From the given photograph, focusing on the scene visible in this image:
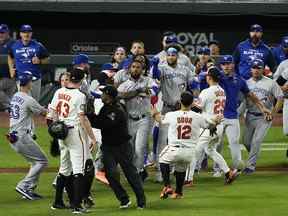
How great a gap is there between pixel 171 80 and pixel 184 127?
1.99 meters

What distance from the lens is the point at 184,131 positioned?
12.2 meters

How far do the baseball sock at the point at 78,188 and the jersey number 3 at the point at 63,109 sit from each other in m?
0.76

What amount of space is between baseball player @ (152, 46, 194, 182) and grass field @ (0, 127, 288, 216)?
0.79 metres

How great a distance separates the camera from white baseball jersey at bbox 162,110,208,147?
12234 millimetres

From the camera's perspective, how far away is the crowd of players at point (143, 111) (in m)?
11.3

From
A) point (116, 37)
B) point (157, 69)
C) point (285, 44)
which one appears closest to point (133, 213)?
point (157, 69)

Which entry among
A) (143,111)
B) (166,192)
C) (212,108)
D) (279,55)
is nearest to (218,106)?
(212,108)

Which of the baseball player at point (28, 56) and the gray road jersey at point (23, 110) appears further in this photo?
the baseball player at point (28, 56)

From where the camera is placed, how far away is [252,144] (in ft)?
49.1

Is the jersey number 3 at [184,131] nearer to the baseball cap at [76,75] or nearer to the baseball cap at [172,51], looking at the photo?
the baseball cap at [76,75]

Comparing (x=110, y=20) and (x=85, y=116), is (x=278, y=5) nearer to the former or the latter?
(x=110, y=20)

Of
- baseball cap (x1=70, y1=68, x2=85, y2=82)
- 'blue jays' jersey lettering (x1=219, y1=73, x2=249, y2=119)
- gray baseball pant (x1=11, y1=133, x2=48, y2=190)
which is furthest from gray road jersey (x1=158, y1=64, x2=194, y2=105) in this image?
baseball cap (x1=70, y1=68, x2=85, y2=82)

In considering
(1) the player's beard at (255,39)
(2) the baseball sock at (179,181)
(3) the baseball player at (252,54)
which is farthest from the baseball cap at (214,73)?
(1) the player's beard at (255,39)

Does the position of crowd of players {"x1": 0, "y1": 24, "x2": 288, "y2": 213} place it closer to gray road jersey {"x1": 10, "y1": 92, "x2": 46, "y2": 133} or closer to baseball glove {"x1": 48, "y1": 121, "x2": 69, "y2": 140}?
gray road jersey {"x1": 10, "y1": 92, "x2": 46, "y2": 133}
